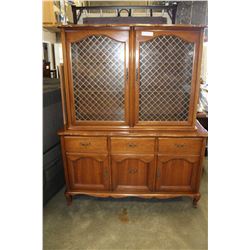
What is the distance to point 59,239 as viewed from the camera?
171 centimetres

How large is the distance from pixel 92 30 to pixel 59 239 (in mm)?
1688

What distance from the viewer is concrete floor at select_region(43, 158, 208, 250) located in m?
1.68

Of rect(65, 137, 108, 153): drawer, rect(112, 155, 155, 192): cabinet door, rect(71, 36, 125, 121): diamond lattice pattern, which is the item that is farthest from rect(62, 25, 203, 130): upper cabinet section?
rect(112, 155, 155, 192): cabinet door

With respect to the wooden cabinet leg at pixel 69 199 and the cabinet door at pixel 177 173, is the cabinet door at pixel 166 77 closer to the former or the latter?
the cabinet door at pixel 177 173

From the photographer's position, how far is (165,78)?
174 cm

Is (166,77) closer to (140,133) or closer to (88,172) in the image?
(140,133)

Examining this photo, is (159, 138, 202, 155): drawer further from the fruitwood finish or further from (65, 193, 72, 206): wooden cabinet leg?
(65, 193, 72, 206): wooden cabinet leg

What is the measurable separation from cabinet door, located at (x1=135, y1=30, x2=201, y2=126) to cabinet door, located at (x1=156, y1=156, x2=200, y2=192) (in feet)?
1.07

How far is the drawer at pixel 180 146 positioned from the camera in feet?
5.93

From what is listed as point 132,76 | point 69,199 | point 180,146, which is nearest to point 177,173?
point 180,146

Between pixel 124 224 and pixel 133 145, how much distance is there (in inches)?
28.1

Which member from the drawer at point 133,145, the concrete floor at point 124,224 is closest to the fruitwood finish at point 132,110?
the drawer at point 133,145
